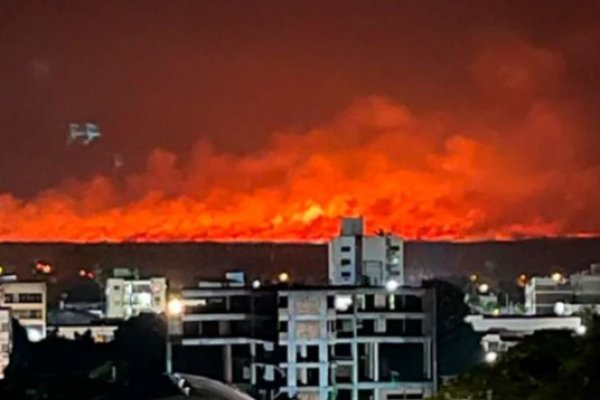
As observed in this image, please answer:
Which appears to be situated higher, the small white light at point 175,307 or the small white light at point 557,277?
the small white light at point 557,277

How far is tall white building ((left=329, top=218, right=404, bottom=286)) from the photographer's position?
13414 millimetres

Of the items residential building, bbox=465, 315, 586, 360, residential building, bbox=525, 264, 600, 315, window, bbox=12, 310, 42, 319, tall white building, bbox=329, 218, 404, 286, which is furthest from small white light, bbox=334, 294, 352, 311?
residential building, bbox=525, 264, 600, 315

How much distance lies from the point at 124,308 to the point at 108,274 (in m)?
2.79

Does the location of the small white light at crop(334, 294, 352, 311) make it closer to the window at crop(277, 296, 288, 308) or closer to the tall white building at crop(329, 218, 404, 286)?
the window at crop(277, 296, 288, 308)

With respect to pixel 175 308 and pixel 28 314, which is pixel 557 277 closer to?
pixel 28 314

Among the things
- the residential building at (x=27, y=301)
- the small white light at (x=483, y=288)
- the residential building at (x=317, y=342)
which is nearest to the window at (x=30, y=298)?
the residential building at (x=27, y=301)

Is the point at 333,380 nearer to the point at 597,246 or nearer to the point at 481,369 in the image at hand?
the point at 481,369

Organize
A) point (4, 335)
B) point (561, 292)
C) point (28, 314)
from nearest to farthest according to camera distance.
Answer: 1. point (4, 335)
2. point (28, 314)
3. point (561, 292)

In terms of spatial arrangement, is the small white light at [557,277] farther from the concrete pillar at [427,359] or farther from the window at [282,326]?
the window at [282,326]

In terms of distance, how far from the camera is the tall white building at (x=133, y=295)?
56.9ft

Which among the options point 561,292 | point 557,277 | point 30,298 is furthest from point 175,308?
point 557,277

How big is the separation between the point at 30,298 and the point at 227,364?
17.7ft

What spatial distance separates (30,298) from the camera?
53.3ft

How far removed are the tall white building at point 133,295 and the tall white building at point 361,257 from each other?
152 inches
